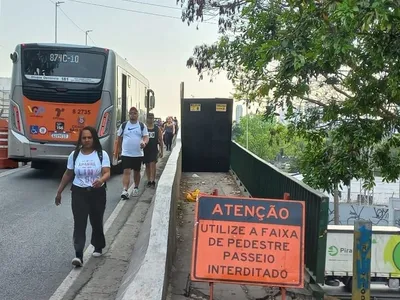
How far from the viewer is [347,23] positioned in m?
5.06

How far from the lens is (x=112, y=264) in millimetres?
6809

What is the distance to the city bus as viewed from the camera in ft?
45.4

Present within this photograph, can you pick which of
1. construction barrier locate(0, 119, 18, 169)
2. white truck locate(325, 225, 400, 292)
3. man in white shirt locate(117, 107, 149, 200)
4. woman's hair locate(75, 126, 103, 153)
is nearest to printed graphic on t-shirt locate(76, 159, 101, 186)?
woman's hair locate(75, 126, 103, 153)

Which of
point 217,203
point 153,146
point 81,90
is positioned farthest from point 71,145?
point 217,203

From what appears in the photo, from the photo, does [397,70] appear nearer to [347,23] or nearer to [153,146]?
[347,23]

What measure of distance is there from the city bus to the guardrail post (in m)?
8.90

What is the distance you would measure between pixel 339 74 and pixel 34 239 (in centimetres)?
652

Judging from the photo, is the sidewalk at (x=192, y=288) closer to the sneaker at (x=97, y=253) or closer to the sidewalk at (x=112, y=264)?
the sidewalk at (x=112, y=264)

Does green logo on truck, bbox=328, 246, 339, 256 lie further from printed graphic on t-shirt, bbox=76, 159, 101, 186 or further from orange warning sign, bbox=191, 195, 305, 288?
printed graphic on t-shirt, bbox=76, 159, 101, 186

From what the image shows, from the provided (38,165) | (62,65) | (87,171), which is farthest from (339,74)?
(38,165)

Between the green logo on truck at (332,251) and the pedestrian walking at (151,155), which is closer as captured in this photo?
the green logo on truck at (332,251)

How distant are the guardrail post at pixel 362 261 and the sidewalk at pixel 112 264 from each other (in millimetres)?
2519

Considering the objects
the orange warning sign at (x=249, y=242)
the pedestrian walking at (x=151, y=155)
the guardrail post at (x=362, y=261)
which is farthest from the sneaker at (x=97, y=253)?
the pedestrian walking at (x=151, y=155)

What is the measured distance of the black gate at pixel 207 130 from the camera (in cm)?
1752
